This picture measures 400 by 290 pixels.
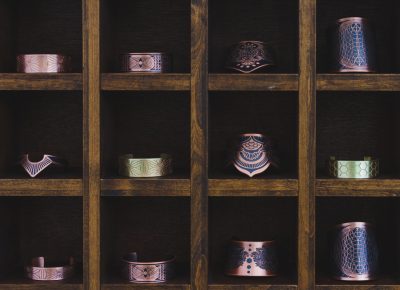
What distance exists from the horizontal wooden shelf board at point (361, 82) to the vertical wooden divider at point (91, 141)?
42 cm

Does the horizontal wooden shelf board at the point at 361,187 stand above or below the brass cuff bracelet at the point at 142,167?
below

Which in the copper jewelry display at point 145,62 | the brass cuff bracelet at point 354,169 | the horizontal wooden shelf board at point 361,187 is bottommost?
the horizontal wooden shelf board at point 361,187

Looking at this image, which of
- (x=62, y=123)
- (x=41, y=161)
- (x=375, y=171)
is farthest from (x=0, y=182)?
(x=375, y=171)

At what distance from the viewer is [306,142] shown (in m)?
1.26

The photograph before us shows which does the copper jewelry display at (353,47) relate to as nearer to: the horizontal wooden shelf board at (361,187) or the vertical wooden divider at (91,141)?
the horizontal wooden shelf board at (361,187)

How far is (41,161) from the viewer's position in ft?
4.30

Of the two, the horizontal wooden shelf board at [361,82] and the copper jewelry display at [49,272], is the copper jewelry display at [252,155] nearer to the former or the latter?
the horizontal wooden shelf board at [361,82]

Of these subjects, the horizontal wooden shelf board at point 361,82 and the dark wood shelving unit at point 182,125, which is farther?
the dark wood shelving unit at point 182,125

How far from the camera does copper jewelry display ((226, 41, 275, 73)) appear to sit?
4.29 feet

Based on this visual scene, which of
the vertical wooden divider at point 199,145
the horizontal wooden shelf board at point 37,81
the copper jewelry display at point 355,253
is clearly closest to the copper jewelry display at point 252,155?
the vertical wooden divider at point 199,145

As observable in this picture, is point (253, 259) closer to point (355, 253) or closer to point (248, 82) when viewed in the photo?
point (355, 253)

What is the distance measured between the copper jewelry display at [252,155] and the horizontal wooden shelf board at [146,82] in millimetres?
160

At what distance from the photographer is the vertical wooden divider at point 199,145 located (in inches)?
49.9

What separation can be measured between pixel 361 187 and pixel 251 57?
325 millimetres
